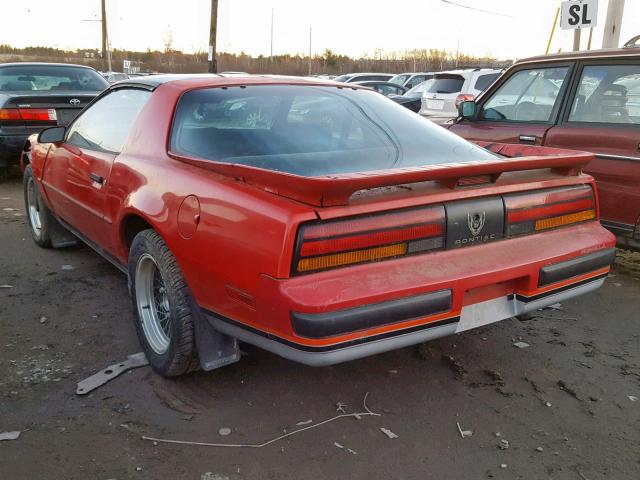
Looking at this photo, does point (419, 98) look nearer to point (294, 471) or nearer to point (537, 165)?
point (537, 165)

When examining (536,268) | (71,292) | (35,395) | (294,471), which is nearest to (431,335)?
(536,268)

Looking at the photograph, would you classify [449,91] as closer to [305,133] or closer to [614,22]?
[614,22]

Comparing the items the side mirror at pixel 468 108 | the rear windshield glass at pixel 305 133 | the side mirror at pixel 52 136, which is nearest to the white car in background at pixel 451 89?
the side mirror at pixel 468 108

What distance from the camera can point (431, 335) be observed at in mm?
2432

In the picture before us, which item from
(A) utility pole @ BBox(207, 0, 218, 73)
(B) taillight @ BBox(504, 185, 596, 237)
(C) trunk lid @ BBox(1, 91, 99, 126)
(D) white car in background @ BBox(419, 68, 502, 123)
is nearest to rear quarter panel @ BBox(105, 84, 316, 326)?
(B) taillight @ BBox(504, 185, 596, 237)

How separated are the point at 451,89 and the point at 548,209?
1017cm

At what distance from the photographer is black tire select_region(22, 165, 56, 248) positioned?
16.3 ft

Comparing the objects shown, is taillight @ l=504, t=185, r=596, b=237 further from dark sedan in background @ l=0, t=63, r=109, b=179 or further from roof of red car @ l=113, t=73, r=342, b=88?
dark sedan in background @ l=0, t=63, r=109, b=179

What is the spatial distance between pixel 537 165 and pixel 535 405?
3.64ft

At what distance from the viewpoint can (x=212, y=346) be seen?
2.73 metres

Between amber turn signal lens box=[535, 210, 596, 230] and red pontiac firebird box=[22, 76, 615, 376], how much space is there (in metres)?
0.01

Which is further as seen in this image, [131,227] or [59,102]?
[59,102]

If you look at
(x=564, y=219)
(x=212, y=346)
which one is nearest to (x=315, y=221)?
(x=212, y=346)

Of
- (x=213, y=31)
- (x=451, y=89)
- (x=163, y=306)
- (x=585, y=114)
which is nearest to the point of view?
(x=163, y=306)
